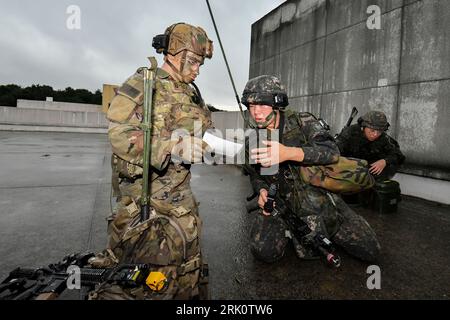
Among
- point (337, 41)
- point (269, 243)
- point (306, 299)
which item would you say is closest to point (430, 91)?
point (337, 41)

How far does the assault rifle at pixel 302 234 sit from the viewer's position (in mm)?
2254

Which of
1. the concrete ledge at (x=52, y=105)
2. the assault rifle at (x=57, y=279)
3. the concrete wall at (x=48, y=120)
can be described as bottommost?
the assault rifle at (x=57, y=279)

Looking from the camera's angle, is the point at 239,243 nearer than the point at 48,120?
Yes

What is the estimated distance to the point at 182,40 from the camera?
1914 mm

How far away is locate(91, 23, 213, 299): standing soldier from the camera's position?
1610mm

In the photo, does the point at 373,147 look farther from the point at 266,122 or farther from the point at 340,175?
the point at 266,122

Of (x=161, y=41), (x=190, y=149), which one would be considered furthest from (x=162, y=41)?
(x=190, y=149)

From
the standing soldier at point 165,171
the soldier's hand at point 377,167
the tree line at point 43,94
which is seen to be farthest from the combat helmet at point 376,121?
the tree line at point 43,94

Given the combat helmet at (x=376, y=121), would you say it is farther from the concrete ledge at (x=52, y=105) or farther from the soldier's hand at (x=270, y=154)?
the concrete ledge at (x=52, y=105)

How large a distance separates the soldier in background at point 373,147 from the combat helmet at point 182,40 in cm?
307

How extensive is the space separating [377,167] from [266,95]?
2571 millimetres

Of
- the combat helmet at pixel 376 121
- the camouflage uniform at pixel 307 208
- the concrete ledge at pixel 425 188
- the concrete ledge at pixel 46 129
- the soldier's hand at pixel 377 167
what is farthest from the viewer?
the concrete ledge at pixel 46 129

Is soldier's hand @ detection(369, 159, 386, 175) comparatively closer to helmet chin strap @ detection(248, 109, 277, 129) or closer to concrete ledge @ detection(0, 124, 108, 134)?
helmet chin strap @ detection(248, 109, 277, 129)
